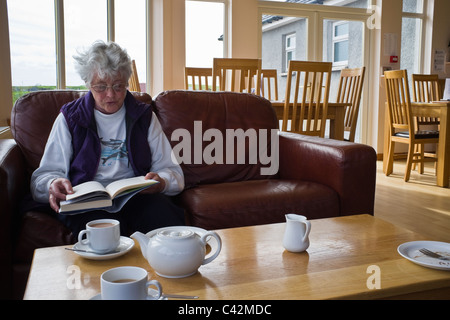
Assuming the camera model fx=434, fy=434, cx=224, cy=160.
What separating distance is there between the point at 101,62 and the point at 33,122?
515 mm

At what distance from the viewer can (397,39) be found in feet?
18.9

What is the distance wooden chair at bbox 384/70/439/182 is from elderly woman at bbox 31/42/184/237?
3.24 m

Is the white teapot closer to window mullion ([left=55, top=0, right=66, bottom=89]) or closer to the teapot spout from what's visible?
the teapot spout

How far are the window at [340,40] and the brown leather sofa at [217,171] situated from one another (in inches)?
145

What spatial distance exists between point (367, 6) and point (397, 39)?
1.95 feet

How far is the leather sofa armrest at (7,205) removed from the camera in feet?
4.74

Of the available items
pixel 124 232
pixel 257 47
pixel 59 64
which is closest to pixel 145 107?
pixel 124 232

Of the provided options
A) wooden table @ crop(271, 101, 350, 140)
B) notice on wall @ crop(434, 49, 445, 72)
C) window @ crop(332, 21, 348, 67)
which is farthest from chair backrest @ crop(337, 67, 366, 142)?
notice on wall @ crop(434, 49, 445, 72)

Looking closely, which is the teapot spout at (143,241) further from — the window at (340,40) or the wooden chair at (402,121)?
the window at (340,40)

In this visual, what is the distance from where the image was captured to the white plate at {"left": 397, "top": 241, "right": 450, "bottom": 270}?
3.39 ft
